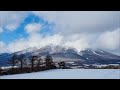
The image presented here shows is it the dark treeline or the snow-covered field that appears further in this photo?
the dark treeline

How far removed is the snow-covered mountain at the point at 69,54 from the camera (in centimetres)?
862

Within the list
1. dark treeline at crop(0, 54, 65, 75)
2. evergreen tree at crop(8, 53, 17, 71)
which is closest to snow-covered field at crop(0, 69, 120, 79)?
dark treeline at crop(0, 54, 65, 75)

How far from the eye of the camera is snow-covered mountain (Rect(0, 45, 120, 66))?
8625mm

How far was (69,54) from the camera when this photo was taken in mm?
8664

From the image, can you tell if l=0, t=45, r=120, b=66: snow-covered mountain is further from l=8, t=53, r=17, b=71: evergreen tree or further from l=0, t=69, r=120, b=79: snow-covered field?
l=0, t=69, r=120, b=79: snow-covered field

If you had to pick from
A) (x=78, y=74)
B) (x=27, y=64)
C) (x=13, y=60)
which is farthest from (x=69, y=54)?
(x=13, y=60)

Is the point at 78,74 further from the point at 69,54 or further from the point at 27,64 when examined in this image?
the point at 27,64

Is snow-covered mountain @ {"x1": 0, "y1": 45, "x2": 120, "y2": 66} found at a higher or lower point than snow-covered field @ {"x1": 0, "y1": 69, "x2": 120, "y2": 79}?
higher

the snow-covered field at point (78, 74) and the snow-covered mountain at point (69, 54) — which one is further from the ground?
the snow-covered mountain at point (69, 54)

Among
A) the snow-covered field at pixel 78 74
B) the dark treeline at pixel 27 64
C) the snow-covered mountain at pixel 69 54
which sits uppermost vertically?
the snow-covered mountain at pixel 69 54

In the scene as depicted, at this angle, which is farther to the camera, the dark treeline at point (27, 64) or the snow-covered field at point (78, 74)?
the dark treeline at point (27, 64)

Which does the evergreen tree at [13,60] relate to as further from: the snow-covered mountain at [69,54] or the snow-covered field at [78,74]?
the snow-covered field at [78,74]

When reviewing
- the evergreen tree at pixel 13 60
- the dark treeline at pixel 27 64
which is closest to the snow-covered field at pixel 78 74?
the dark treeline at pixel 27 64

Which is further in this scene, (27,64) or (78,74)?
(27,64)
